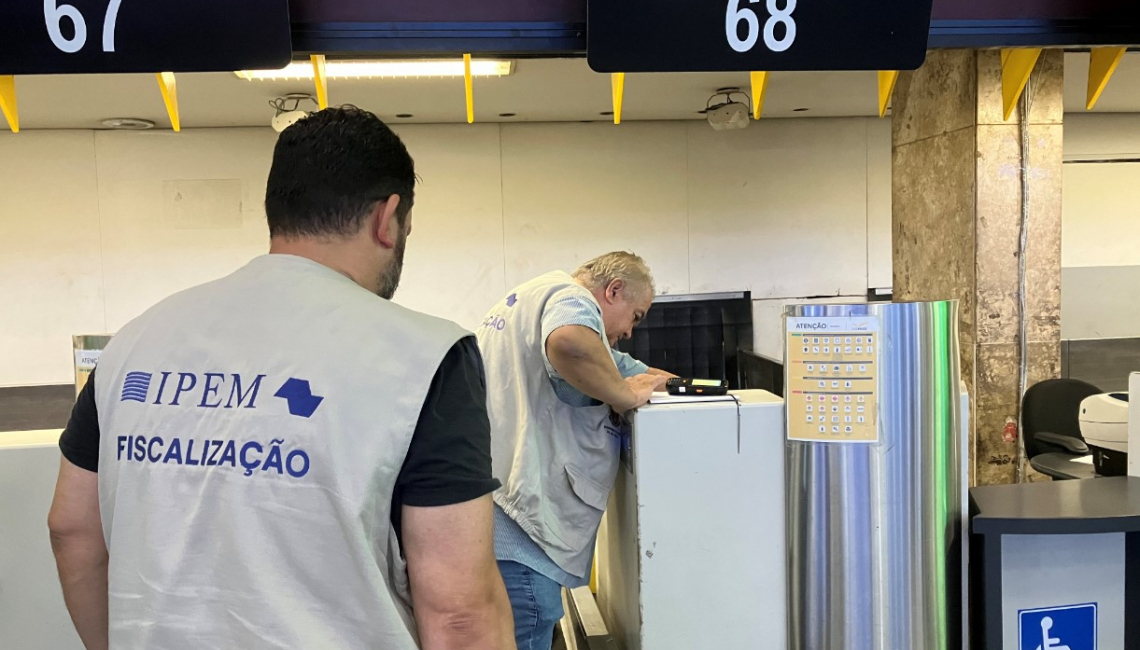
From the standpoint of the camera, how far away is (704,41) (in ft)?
4.91

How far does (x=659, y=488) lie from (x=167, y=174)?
4.65m

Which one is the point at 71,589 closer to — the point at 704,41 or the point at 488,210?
the point at 704,41

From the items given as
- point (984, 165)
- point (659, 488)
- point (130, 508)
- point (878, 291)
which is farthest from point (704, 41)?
point (878, 291)

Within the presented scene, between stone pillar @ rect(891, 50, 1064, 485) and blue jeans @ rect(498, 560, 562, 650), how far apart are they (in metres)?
2.42

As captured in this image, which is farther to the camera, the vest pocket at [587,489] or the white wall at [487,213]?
the white wall at [487,213]

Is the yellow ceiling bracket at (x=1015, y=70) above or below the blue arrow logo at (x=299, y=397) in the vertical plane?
above

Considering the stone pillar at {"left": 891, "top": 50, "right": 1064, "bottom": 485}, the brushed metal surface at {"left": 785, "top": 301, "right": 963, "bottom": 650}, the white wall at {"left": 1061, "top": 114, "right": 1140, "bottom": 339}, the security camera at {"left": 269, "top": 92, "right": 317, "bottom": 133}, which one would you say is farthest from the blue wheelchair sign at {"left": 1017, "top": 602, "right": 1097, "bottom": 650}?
the white wall at {"left": 1061, "top": 114, "right": 1140, "bottom": 339}

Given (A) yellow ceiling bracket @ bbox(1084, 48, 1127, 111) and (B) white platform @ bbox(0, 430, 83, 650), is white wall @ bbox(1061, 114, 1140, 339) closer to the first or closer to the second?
(A) yellow ceiling bracket @ bbox(1084, 48, 1127, 111)

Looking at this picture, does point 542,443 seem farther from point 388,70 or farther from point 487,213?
point 487,213

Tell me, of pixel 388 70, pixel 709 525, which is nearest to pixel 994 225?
pixel 709 525

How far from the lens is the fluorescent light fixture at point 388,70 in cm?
373

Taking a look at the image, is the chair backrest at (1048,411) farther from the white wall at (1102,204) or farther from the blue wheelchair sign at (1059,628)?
the white wall at (1102,204)

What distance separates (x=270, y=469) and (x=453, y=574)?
0.74ft

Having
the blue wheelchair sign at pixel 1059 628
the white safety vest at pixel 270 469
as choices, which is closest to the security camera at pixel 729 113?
the blue wheelchair sign at pixel 1059 628
